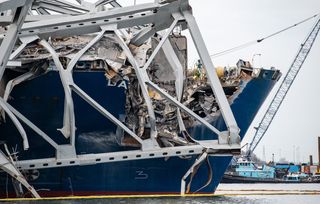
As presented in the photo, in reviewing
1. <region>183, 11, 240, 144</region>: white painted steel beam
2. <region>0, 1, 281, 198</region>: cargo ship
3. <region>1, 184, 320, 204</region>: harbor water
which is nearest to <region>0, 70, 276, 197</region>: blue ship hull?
<region>0, 1, 281, 198</region>: cargo ship

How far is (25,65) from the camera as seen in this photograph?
23.1 metres

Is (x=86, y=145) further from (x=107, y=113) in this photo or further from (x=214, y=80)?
(x=214, y=80)

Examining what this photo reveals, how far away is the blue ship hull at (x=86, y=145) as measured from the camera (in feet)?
79.4

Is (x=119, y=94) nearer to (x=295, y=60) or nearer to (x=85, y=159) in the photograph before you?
(x=85, y=159)

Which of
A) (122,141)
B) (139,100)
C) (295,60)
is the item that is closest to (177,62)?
(139,100)

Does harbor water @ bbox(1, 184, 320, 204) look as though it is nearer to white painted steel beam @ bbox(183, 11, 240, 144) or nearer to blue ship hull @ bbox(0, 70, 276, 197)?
white painted steel beam @ bbox(183, 11, 240, 144)

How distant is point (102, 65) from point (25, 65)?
3216 mm

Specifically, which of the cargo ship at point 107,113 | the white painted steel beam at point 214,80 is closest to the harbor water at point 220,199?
the cargo ship at point 107,113

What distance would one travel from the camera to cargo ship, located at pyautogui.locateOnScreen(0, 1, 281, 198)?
21.9 metres

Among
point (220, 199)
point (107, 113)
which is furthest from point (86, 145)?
point (220, 199)

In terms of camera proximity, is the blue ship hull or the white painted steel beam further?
the blue ship hull

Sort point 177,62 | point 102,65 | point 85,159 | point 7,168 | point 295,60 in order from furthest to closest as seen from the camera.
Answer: point 295,60 → point 177,62 → point 102,65 → point 85,159 → point 7,168

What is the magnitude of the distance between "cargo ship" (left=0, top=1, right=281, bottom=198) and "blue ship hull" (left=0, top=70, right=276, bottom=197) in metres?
0.04

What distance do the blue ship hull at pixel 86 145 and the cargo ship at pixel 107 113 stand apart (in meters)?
0.04
